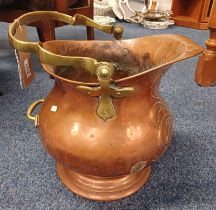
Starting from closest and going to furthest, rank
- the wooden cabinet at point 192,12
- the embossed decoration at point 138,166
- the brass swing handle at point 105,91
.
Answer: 1. the brass swing handle at point 105,91
2. the embossed decoration at point 138,166
3. the wooden cabinet at point 192,12

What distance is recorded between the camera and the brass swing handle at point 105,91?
397 millimetres

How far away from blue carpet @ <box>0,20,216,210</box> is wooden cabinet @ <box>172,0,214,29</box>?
110 cm

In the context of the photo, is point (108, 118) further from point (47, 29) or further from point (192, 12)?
point (192, 12)

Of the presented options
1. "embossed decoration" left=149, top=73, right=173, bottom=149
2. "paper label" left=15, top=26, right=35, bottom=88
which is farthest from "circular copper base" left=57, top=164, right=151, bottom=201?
"paper label" left=15, top=26, right=35, bottom=88

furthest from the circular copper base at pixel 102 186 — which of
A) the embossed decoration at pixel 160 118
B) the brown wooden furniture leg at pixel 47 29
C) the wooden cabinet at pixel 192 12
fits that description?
the wooden cabinet at pixel 192 12

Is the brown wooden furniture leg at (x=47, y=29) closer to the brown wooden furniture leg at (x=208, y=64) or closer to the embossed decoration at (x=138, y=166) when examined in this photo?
the brown wooden furniture leg at (x=208, y=64)

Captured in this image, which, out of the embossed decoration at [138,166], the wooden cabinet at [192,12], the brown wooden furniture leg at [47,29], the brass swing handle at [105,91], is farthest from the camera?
the wooden cabinet at [192,12]

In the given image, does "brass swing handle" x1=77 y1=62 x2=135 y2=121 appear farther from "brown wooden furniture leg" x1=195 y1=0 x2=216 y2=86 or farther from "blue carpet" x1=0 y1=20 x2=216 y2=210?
"brown wooden furniture leg" x1=195 y1=0 x2=216 y2=86

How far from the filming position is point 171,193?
601mm

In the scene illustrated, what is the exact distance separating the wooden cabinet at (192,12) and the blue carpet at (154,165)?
1097mm

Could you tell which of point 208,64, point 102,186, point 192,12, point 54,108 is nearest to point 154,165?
point 102,186

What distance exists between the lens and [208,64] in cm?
110

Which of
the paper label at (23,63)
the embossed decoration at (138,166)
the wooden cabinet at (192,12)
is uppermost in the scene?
the paper label at (23,63)

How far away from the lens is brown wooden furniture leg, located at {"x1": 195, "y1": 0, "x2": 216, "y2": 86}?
42.3 inches
